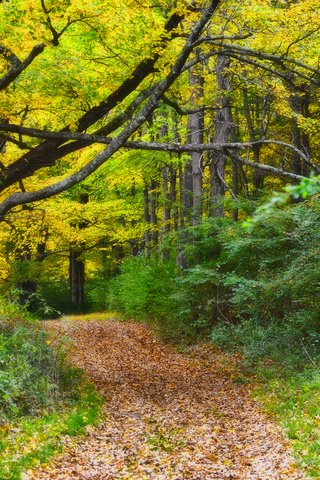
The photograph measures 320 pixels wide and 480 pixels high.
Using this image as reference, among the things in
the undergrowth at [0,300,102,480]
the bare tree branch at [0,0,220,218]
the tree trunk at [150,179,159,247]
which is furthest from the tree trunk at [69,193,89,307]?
the bare tree branch at [0,0,220,218]

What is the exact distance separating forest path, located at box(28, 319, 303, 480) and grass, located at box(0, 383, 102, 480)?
0.18 meters

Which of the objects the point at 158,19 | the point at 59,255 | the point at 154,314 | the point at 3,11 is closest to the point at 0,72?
the point at 3,11

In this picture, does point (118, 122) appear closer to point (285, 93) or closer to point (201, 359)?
point (285, 93)

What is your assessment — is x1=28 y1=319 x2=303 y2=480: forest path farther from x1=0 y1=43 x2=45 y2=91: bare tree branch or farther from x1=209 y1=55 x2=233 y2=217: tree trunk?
x1=0 y1=43 x2=45 y2=91: bare tree branch

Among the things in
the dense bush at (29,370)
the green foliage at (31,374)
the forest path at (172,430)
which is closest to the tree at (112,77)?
the dense bush at (29,370)

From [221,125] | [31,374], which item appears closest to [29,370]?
[31,374]

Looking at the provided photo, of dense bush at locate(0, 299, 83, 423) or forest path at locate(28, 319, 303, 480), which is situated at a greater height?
dense bush at locate(0, 299, 83, 423)

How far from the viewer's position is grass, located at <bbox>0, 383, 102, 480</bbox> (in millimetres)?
6629

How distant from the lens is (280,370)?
39.2 feet

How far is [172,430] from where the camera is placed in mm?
9383

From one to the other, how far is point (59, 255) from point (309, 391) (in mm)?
23889

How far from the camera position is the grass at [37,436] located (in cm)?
663

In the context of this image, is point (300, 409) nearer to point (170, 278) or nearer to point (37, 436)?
point (37, 436)

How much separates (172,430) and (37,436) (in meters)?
2.60
